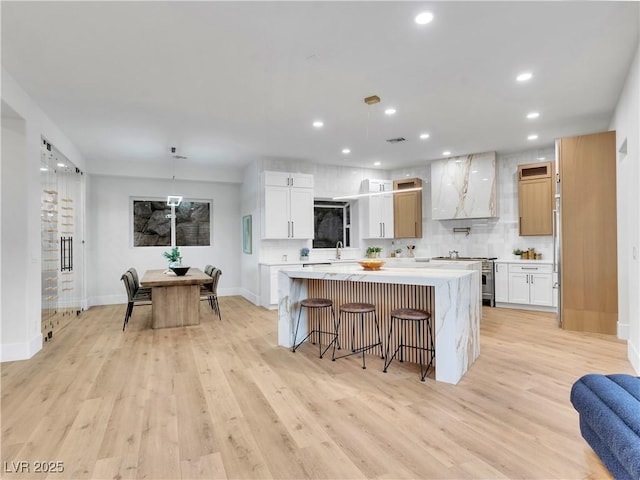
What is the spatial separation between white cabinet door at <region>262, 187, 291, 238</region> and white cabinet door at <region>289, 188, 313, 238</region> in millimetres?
107

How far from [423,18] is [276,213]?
4.56 metres

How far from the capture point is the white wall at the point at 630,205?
10.6 ft

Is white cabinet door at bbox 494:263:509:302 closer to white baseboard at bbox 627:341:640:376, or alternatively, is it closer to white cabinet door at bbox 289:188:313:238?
white baseboard at bbox 627:341:640:376

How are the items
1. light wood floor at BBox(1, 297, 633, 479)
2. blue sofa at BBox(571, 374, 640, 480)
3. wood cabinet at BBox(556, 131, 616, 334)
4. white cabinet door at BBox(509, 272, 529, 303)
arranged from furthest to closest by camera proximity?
white cabinet door at BBox(509, 272, 529, 303) → wood cabinet at BBox(556, 131, 616, 334) → light wood floor at BBox(1, 297, 633, 479) → blue sofa at BBox(571, 374, 640, 480)

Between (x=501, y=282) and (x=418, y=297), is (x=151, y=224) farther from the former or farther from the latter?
(x=501, y=282)

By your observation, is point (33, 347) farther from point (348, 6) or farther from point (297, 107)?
point (348, 6)

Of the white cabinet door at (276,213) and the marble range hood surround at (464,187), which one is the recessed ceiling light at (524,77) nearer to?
the marble range hood surround at (464,187)

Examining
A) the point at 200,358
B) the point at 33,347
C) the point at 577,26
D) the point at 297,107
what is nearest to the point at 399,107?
the point at 297,107

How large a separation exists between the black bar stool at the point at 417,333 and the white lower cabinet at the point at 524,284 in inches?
139

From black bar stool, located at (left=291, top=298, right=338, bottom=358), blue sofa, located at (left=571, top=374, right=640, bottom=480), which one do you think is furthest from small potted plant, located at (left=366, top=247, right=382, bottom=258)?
blue sofa, located at (left=571, top=374, right=640, bottom=480)

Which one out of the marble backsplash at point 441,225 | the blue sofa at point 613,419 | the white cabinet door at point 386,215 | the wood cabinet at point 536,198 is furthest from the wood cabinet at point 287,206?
the blue sofa at point 613,419

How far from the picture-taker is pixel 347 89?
12.3 feet

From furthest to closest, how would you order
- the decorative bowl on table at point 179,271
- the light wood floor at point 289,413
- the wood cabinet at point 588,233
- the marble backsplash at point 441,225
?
the marble backsplash at point 441,225, the decorative bowl on table at point 179,271, the wood cabinet at point 588,233, the light wood floor at point 289,413

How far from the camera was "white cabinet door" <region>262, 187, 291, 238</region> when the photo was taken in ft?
21.7
